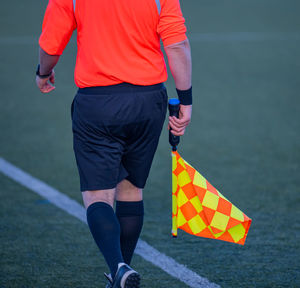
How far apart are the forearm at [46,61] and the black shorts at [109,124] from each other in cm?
22

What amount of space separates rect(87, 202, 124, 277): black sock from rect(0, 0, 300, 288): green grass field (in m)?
0.66

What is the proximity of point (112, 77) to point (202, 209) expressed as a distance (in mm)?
900

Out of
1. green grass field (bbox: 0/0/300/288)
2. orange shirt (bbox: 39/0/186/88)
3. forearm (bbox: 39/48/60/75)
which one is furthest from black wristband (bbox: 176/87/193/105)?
green grass field (bbox: 0/0/300/288)

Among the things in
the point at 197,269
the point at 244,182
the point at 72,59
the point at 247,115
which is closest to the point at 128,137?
the point at 197,269

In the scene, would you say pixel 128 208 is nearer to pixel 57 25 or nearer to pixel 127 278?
pixel 127 278

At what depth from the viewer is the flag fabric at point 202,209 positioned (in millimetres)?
3480

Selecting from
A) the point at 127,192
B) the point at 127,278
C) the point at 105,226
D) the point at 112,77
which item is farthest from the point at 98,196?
the point at 112,77

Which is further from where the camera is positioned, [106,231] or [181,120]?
[181,120]

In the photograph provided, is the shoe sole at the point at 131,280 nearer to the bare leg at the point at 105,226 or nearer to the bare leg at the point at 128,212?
the bare leg at the point at 105,226

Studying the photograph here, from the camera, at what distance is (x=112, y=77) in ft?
10.3

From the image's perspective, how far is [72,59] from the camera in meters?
13.4

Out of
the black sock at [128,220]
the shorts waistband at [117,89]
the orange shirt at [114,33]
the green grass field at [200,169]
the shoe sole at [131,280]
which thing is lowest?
the green grass field at [200,169]

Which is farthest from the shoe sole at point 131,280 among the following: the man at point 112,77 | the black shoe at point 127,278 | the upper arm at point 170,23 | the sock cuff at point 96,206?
the upper arm at point 170,23

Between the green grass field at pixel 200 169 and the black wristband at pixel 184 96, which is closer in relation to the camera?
the black wristband at pixel 184 96
